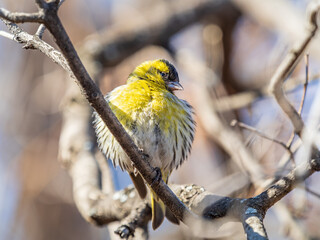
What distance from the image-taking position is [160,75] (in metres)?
4.18

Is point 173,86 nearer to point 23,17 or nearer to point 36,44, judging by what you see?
point 36,44

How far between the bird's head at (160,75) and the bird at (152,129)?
4.0 inches

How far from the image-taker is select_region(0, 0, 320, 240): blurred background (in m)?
5.43

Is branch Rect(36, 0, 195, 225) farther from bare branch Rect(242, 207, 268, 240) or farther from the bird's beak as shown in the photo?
the bird's beak

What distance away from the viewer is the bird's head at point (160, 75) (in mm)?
4114

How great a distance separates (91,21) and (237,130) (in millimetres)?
3320

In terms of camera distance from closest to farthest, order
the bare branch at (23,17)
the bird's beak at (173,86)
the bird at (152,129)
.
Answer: the bare branch at (23,17) → the bird at (152,129) → the bird's beak at (173,86)

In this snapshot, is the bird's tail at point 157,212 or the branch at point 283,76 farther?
the bird's tail at point 157,212

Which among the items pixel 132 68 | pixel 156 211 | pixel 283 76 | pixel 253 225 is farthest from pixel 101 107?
pixel 132 68

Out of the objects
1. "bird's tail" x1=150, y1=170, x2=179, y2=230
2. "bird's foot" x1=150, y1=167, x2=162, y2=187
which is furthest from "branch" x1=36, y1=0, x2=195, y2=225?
"bird's tail" x1=150, y1=170, x2=179, y2=230

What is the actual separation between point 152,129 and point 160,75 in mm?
850

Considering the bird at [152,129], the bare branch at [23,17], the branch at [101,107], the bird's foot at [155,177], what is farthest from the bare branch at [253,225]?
the bare branch at [23,17]

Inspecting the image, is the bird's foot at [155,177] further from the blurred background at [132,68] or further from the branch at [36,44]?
the blurred background at [132,68]

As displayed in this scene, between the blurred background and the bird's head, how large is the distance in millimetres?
1029
